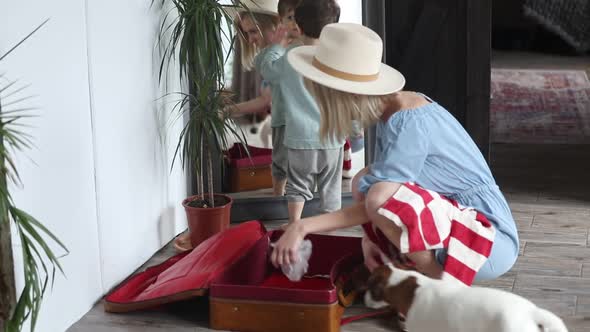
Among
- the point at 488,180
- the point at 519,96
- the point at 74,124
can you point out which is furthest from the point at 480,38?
the point at 519,96

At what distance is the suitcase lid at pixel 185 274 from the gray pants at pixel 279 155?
54cm

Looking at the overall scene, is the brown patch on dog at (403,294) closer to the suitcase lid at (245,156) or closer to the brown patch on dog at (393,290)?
the brown patch on dog at (393,290)

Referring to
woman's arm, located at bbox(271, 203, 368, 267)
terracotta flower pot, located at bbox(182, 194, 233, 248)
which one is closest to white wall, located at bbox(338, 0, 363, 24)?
terracotta flower pot, located at bbox(182, 194, 233, 248)

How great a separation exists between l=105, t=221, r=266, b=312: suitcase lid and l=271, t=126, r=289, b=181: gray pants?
0.54 metres

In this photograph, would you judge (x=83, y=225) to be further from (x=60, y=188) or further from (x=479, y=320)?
(x=479, y=320)

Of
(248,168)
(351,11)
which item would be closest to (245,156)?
(248,168)

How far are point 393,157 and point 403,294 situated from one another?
39 cm

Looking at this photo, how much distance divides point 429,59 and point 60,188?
6.34 feet

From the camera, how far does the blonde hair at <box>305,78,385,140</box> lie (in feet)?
7.70

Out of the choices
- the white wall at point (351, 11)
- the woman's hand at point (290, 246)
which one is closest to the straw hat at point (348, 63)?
the woman's hand at point (290, 246)

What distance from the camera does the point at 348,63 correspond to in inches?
93.0

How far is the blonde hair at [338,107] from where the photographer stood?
7.70 feet

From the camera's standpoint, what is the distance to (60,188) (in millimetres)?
2357

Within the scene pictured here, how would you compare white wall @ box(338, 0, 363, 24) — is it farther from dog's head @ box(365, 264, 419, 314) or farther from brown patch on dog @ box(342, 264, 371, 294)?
dog's head @ box(365, 264, 419, 314)
